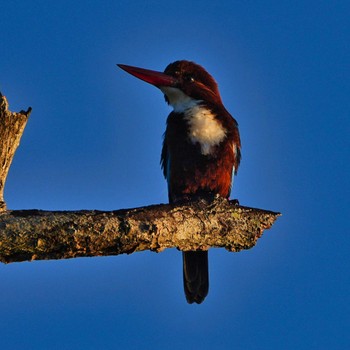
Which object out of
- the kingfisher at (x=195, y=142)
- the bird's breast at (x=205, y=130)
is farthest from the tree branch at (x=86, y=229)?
the bird's breast at (x=205, y=130)

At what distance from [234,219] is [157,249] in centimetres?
75

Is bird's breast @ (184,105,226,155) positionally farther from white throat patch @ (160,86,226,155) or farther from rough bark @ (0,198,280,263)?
rough bark @ (0,198,280,263)

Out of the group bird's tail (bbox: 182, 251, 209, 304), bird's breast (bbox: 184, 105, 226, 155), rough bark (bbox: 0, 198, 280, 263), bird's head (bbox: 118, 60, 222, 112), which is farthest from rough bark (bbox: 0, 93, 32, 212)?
bird's tail (bbox: 182, 251, 209, 304)

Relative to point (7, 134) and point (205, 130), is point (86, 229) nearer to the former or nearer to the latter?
point (7, 134)

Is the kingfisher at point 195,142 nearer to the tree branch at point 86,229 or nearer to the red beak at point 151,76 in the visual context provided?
the red beak at point 151,76

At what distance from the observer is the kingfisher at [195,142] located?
6.07 metres

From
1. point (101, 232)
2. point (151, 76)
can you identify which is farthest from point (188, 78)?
point (101, 232)

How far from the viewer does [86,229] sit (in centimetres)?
377

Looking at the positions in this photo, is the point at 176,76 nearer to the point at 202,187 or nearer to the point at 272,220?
the point at 202,187

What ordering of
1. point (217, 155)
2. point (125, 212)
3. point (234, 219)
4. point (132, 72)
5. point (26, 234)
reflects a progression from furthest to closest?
point (132, 72)
point (217, 155)
point (234, 219)
point (125, 212)
point (26, 234)

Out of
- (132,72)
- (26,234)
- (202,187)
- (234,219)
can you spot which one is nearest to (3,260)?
(26,234)

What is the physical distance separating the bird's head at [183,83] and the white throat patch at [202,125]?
1cm

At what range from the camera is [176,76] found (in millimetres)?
6586

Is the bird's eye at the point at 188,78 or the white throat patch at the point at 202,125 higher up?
the bird's eye at the point at 188,78
